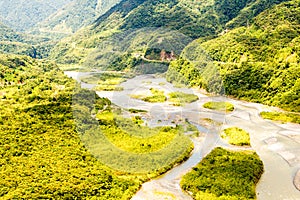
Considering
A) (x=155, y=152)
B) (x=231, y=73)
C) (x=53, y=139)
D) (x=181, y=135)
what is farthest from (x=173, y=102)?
(x=53, y=139)

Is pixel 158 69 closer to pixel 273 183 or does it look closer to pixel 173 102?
pixel 173 102

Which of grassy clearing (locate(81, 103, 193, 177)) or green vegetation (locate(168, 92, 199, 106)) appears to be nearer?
grassy clearing (locate(81, 103, 193, 177))

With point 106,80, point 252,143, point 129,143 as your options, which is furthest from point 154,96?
point 129,143

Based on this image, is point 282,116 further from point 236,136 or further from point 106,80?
point 106,80

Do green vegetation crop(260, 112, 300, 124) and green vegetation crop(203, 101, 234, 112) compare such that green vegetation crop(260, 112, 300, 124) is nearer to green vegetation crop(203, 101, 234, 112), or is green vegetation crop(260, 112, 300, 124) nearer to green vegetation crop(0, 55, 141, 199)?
green vegetation crop(203, 101, 234, 112)

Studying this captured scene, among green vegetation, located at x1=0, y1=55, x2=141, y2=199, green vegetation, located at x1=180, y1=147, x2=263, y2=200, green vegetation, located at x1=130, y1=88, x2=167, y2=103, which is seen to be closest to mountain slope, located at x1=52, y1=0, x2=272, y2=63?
green vegetation, located at x1=130, y1=88, x2=167, y2=103

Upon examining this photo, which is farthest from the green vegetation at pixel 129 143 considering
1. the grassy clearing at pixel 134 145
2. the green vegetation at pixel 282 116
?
the green vegetation at pixel 282 116
